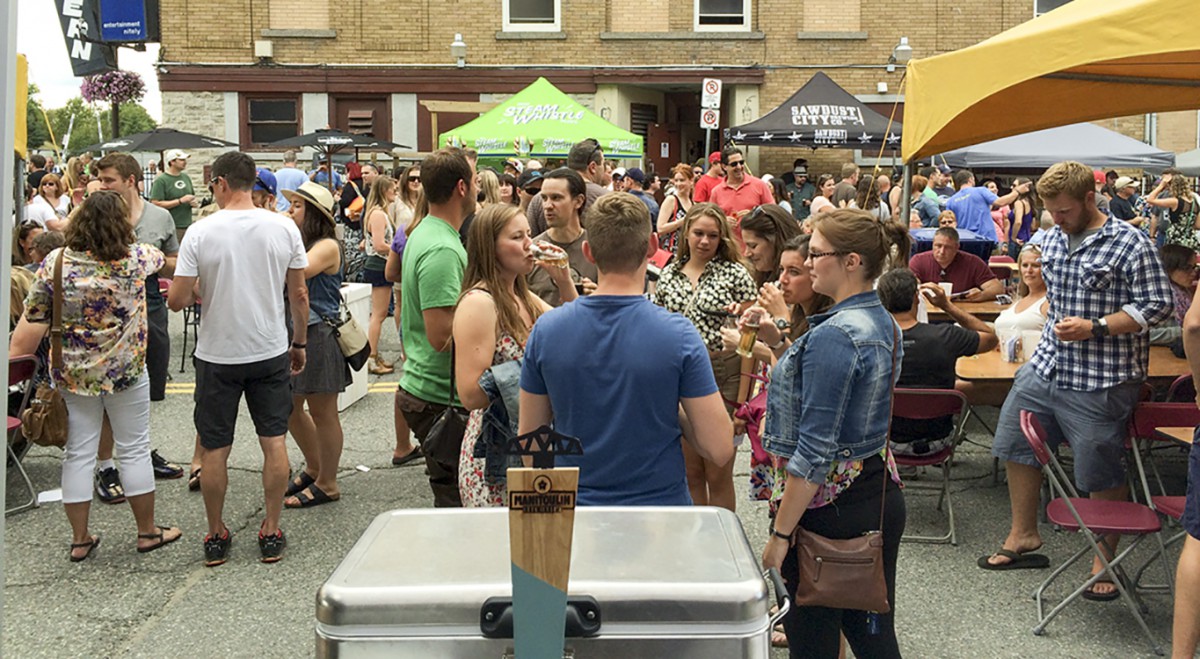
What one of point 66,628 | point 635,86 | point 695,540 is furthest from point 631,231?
point 635,86

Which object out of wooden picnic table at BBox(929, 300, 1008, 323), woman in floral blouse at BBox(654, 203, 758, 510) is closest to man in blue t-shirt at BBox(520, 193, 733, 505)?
woman in floral blouse at BBox(654, 203, 758, 510)

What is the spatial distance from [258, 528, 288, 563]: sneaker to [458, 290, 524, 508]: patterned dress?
6.71 feet

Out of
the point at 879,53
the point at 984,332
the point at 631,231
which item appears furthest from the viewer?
the point at 879,53

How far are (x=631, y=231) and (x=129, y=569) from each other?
11.8ft

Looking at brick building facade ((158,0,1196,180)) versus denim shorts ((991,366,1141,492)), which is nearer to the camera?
denim shorts ((991,366,1141,492))

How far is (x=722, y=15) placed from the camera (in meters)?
22.8

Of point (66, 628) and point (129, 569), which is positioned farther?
point (129, 569)

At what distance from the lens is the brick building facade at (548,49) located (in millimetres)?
22469

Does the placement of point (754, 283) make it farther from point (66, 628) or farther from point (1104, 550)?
point (66, 628)

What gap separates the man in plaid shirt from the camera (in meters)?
4.66

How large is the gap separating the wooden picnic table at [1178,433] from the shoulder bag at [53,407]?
4968 mm

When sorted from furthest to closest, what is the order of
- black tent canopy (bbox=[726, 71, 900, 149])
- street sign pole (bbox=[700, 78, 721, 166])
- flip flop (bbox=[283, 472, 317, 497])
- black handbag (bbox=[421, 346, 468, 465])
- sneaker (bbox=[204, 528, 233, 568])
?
black tent canopy (bbox=[726, 71, 900, 149])
street sign pole (bbox=[700, 78, 721, 166])
flip flop (bbox=[283, 472, 317, 497])
sneaker (bbox=[204, 528, 233, 568])
black handbag (bbox=[421, 346, 468, 465])

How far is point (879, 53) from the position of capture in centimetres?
2247

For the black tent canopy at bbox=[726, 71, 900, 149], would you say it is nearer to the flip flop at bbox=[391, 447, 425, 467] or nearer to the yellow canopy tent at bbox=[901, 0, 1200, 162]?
the yellow canopy tent at bbox=[901, 0, 1200, 162]
